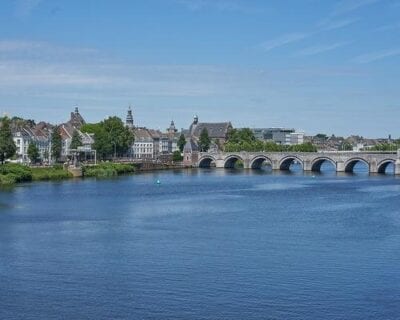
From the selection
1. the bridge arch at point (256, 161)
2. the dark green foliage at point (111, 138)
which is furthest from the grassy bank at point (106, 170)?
the bridge arch at point (256, 161)

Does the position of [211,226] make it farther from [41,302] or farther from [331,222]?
[41,302]

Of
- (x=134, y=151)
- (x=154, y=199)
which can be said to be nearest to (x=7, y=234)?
(x=154, y=199)

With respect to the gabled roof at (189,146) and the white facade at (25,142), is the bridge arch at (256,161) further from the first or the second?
the white facade at (25,142)

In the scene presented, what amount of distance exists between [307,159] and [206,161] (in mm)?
23131

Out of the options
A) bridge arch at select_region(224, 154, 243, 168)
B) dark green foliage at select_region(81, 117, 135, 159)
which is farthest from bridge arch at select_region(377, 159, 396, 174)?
dark green foliage at select_region(81, 117, 135, 159)

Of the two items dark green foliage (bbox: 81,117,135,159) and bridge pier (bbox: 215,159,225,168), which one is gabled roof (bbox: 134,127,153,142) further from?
bridge pier (bbox: 215,159,225,168)

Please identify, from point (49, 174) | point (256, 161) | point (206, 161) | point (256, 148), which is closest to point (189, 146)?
point (206, 161)

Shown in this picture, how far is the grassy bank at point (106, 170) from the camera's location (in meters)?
106

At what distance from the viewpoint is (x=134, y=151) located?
16062cm

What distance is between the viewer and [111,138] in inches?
5123

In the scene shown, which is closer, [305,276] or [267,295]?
[267,295]

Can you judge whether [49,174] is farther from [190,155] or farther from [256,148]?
[256,148]

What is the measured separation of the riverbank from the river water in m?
18.6

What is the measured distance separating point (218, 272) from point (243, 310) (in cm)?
606
